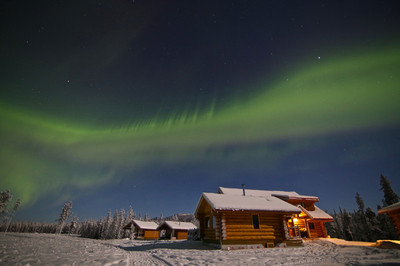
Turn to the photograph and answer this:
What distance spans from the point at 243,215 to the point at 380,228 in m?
46.5

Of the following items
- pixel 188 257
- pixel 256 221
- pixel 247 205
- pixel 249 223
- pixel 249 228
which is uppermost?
pixel 247 205

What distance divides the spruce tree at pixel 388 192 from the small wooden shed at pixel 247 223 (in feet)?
112

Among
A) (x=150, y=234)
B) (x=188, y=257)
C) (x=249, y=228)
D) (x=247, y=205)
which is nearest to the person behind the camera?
(x=188, y=257)

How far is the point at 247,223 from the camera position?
16.9 meters

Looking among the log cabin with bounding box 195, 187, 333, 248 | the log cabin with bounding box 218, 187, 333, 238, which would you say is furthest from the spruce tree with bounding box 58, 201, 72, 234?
the log cabin with bounding box 195, 187, 333, 248

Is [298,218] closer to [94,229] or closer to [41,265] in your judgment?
[41,265]

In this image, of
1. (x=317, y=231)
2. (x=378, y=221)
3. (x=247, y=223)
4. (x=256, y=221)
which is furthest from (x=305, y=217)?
(x=378, y=221)

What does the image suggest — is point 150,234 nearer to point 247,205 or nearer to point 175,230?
point 175,230

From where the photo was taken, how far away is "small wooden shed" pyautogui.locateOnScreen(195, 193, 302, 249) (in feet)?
52.5

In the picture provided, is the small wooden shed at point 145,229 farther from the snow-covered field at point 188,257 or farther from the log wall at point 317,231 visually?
the snow-covered field at point 188,257

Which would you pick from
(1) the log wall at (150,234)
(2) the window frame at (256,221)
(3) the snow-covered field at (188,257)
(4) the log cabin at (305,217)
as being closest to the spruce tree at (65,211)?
(1) the log wall at (150,234)

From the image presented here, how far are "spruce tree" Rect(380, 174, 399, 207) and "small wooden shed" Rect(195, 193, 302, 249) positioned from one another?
34252 mm

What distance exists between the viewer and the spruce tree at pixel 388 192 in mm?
35672

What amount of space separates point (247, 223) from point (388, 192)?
130ft
